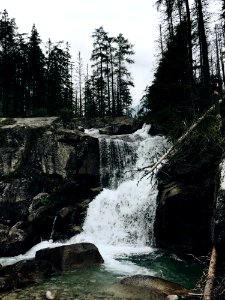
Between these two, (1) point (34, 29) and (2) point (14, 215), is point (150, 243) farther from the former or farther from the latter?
(1) point (34, 29)

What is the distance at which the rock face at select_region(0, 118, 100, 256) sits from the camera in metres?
20.9

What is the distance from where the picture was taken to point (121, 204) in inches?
803

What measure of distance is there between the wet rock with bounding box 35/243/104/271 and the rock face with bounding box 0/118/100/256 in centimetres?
558

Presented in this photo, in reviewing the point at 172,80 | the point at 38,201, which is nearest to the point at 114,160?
the point at 38,201

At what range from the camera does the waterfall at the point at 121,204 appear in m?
18.7

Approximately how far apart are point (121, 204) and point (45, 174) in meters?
5.88

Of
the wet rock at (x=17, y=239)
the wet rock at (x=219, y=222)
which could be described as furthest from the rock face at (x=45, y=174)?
the wet rock at (x=219, y=222)

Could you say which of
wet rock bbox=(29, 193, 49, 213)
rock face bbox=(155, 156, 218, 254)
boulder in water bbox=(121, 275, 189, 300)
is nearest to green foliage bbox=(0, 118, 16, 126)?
wet rock bbox=(29, 193, 49, 213)

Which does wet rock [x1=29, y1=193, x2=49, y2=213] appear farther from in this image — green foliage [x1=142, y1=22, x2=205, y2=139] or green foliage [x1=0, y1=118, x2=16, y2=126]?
green foliage [x1=142, y1=22, x2=205, y2=139]

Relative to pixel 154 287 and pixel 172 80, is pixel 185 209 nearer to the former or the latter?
pixel 154 287

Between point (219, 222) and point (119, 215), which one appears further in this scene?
point (119, 215)

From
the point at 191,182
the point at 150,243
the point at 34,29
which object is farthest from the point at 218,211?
the point at 34,29

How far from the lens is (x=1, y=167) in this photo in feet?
74.5

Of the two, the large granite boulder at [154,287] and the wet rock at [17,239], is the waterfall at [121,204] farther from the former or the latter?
the large granite boulder at [154,287]
